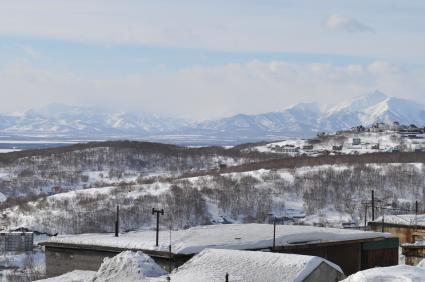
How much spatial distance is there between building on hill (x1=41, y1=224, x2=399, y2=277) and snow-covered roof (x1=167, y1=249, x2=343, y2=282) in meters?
2.88

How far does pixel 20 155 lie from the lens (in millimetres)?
110062

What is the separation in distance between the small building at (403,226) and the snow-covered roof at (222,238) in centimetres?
921

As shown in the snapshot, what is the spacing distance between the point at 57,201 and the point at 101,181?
81.0 feet

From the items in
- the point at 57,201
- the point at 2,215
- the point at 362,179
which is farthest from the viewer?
the point at 362,179

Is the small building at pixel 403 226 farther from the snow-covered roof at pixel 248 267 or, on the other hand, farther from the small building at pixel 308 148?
the small building at pixel 308 148

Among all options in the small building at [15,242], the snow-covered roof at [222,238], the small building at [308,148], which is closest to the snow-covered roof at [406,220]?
the snow-covered roof at [222,238]

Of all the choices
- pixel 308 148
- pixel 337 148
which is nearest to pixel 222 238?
pixel 337 148

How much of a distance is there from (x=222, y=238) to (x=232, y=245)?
1.12 metres

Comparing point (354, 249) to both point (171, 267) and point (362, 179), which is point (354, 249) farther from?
point (362, 179)

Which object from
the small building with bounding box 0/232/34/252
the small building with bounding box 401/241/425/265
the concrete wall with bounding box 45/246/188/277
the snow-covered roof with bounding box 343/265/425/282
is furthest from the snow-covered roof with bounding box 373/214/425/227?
the small building with bounding box 0/232/34/252

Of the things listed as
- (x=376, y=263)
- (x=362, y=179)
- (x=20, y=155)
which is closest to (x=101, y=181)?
(x=20, y=155)

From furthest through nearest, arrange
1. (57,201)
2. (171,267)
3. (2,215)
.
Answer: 1. (57,201)
2. (2,215)
3. (171,267)

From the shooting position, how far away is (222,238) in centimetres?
2111

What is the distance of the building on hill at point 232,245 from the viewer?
19875 mm
